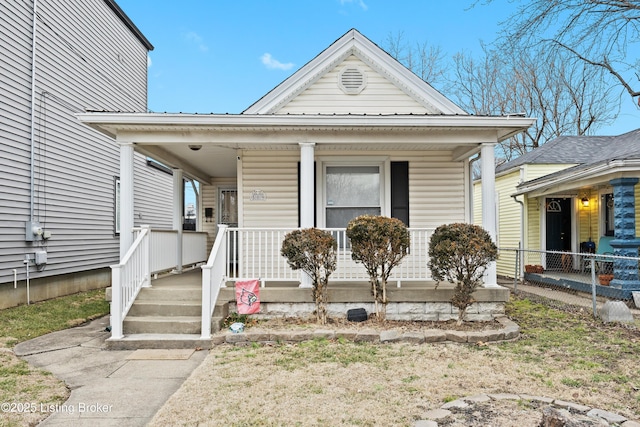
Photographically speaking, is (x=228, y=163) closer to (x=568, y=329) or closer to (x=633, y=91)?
(x=568, y=329)

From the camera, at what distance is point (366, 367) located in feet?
14.3

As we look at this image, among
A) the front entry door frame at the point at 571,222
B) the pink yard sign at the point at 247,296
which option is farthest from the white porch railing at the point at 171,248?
the front entry door frame at the point at 571,222

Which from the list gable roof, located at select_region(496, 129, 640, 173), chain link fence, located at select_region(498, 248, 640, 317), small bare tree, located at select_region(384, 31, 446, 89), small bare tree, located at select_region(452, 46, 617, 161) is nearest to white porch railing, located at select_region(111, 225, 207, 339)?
chain link fence, located at select_region(498, 248, 640, 317)

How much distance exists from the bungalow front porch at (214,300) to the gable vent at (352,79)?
3126 millimetres

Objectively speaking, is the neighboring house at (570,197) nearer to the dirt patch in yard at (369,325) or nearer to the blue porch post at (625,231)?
the blue porch post at (625,231)

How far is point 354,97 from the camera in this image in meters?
7.93

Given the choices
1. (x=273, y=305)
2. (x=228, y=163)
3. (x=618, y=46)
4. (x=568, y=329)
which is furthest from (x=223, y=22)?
(x=568, y=329)

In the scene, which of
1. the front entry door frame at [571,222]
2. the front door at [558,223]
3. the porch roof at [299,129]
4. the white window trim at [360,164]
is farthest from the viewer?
the front door at [558,223]

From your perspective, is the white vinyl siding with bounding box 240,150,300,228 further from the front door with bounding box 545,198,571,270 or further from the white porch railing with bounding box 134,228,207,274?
the front door with bounding box 545,198,571,270

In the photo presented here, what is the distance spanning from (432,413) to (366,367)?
1.22m

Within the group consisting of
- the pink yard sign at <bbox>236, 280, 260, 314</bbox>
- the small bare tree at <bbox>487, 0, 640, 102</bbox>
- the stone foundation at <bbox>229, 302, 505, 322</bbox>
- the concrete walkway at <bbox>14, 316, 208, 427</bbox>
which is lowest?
the concrete walkway at <bbox>14, 316, 208, 427</bbox>

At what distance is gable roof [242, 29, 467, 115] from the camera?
7734 millimetres

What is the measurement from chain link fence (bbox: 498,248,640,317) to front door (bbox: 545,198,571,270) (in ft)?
1.68

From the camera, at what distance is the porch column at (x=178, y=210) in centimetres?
841
